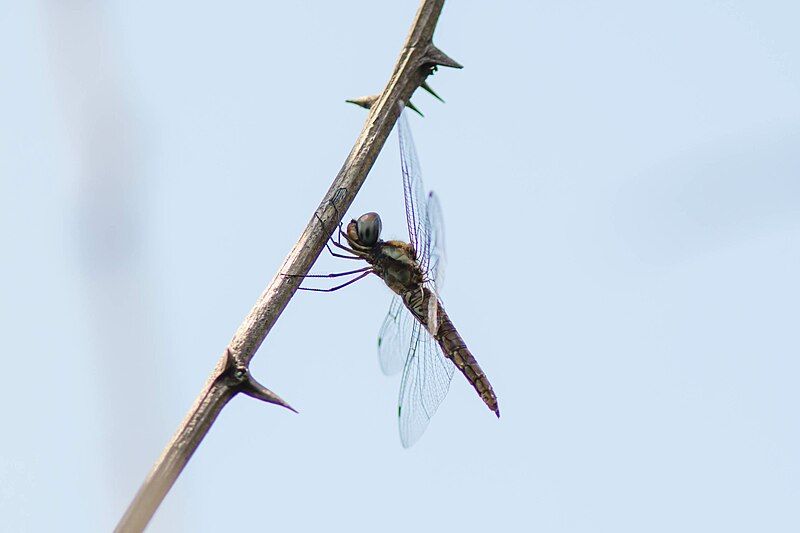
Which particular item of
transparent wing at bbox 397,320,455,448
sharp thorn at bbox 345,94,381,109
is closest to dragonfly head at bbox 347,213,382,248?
transparent wing at bbox 397,320,455,448

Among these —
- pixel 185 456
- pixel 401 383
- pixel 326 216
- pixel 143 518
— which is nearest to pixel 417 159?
pixel 401 383

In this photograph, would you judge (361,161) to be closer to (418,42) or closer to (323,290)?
(418,42)

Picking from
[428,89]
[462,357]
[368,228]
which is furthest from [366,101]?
[462,357]

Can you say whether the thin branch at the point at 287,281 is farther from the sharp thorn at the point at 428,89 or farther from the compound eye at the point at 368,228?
the compound eye at the point at 368,228

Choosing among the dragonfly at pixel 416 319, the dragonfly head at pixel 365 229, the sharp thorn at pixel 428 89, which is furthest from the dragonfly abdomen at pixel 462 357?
the sharp thorn at pixel 428 89

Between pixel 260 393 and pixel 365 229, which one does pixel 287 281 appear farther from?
pixel 365 229

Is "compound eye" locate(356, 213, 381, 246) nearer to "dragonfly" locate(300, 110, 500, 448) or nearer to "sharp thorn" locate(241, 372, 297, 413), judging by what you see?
"dragonfly" locate(300, 110, 500, 448)
